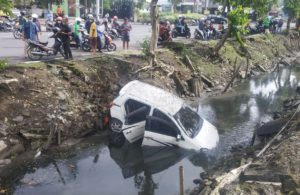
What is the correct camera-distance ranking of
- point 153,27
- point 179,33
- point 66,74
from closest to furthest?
point 66,74, point 153,27, point 179,33

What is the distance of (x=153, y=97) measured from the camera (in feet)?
46.5

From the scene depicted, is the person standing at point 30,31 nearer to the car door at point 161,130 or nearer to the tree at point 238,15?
the car door at point 161,130

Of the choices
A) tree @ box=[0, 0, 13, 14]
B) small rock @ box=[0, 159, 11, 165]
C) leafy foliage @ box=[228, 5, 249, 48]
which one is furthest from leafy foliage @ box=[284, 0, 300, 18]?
small rock @ box=[0, 159, 11, 165]

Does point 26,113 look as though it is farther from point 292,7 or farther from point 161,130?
point 292,7

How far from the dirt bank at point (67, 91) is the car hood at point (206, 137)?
411cm

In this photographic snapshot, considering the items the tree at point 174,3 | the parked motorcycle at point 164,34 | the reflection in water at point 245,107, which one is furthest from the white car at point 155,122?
the tree at point 174,3

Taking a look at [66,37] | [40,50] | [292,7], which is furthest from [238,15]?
[292,7]

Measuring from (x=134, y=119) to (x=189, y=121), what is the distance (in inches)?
73.0

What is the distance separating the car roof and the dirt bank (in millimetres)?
2151

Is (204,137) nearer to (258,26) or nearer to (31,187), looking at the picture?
(31,187)

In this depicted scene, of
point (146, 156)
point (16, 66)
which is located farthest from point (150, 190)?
point (16, 66)

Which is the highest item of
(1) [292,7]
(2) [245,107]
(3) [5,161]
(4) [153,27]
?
(1) [292,7]

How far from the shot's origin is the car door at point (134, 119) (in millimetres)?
13914

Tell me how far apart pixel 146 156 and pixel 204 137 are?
6.65 feet
